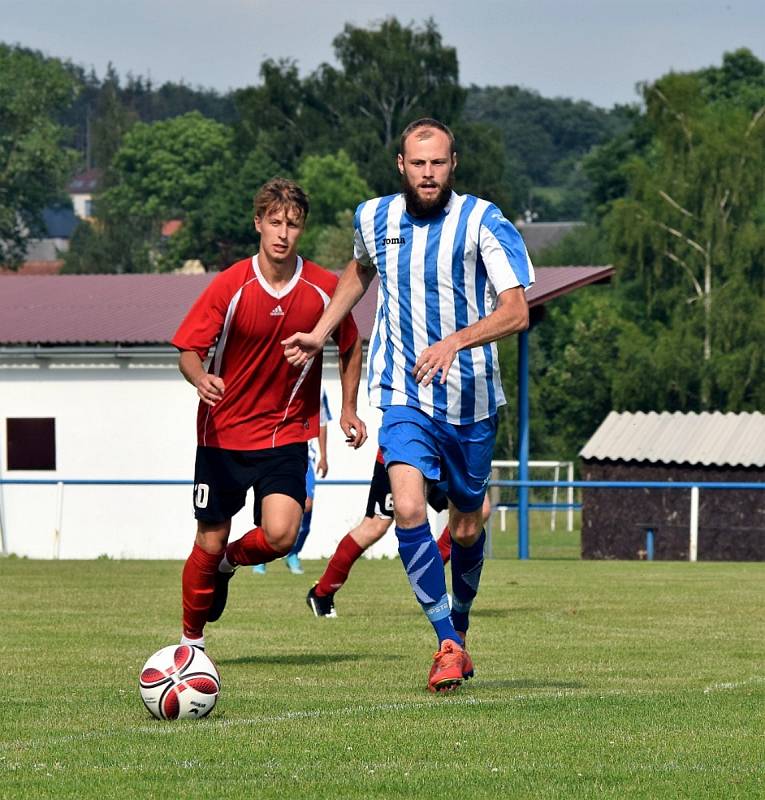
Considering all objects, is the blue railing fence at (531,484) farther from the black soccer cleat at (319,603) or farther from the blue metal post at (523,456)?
the black soccer cleat at (319,603)

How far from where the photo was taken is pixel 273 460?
838 cm

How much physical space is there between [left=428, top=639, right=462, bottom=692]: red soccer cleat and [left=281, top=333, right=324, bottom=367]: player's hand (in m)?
1.37

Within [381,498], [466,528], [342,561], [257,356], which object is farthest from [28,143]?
[466,528]

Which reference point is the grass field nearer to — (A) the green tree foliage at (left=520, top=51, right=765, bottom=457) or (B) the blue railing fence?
(B) the blue railing fence

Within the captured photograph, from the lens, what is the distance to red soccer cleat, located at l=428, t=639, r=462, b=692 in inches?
290

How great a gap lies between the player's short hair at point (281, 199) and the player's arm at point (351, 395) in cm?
69

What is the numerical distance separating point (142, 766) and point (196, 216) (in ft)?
301

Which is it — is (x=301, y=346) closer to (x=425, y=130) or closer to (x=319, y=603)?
(x=425, y=130)

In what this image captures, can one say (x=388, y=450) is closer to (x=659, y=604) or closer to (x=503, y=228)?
(x=503, y=228)

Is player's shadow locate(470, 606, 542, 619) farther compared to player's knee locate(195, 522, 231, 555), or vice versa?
player's shadow locate(470, 606, 542, 619)

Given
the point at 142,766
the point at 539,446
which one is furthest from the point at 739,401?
the point at 142,766

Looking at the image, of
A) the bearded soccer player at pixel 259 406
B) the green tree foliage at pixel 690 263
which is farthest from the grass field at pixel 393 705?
the green tree foliage at pixel 690 263

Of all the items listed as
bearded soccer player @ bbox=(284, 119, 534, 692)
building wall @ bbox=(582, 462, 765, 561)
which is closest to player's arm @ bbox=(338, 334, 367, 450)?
bearded soccer player @ bbox=(284, 119, 534, 692)

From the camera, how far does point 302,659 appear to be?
930 centimetres
